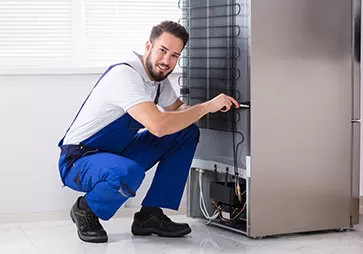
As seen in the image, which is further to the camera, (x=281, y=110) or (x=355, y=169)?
(x=355, y=169)

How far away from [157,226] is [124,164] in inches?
16.5

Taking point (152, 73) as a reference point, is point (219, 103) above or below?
below

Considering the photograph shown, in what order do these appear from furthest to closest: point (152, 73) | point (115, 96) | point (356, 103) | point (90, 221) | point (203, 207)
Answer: point (203, 207), point (356, 103), point (90, 221), point (152, 73), point (115, 96)

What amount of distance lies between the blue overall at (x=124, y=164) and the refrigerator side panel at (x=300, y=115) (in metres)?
0.37

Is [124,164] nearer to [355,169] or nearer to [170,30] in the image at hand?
[170,30]

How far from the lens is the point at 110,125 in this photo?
348 centimetres

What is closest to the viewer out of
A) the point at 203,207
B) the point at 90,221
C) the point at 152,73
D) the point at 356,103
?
the point at 152,73

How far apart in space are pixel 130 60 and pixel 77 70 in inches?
22.4

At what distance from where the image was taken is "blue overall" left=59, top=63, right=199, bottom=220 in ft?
11.1

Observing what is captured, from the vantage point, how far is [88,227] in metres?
3.55

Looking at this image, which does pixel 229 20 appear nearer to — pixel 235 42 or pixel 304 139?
pixel 235 42

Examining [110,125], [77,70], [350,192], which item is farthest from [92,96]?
[350,192]

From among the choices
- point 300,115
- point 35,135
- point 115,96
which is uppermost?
point 115,96

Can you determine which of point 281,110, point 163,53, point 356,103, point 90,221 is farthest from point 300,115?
point 90,221
